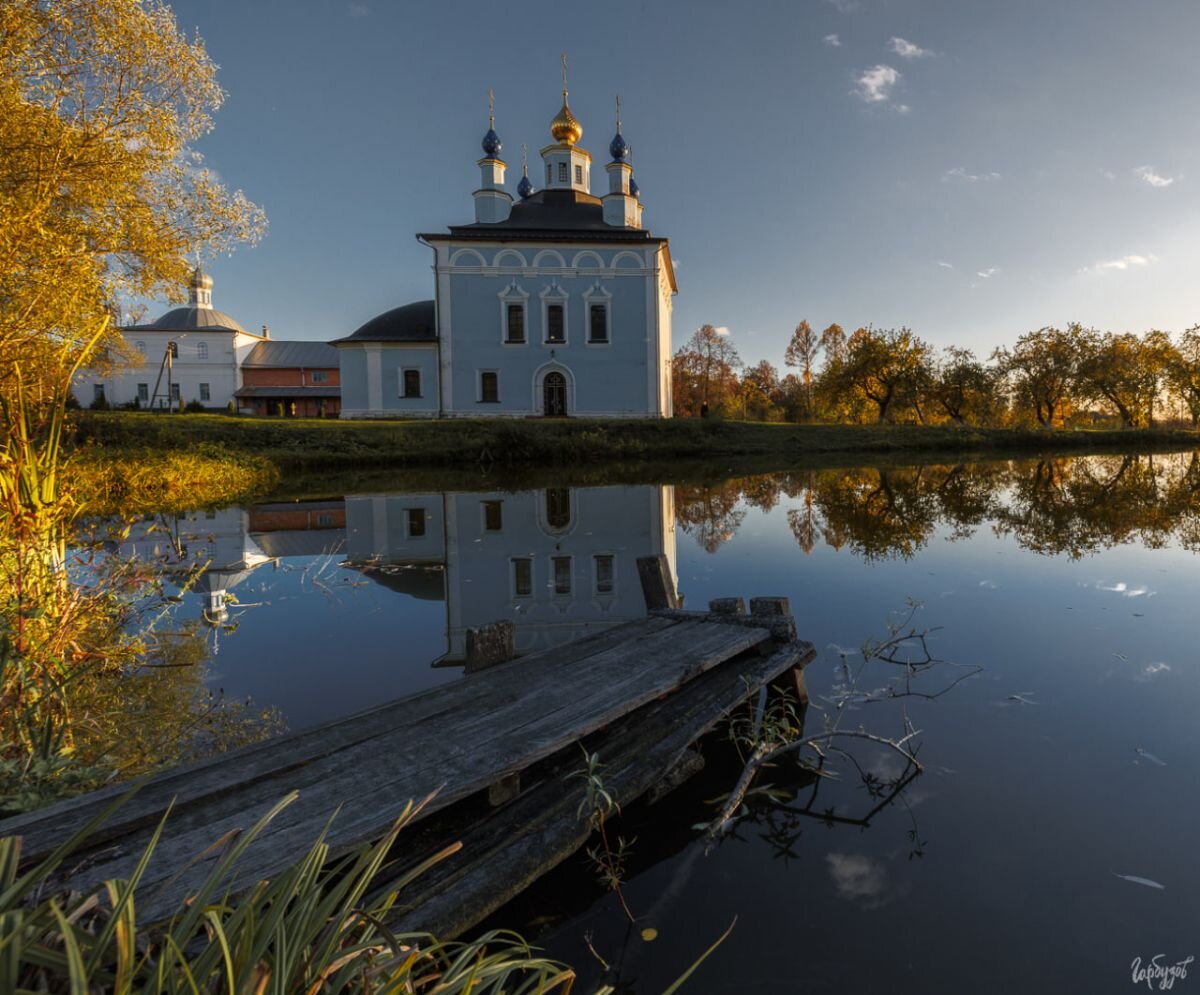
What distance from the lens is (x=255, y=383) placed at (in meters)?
52.1

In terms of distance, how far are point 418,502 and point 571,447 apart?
10985mm

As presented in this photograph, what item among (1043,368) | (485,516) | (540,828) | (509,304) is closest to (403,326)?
(509,304)

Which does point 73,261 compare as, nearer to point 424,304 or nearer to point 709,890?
point 709,890

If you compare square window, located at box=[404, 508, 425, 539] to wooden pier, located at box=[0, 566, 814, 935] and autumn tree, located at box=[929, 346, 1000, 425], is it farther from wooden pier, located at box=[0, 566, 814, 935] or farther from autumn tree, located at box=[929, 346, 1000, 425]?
autumn tree, located at box=[929, 346, 1000, 425]

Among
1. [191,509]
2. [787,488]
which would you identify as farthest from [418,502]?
[787,488]

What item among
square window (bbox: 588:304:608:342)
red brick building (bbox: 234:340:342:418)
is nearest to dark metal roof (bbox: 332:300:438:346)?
square window (bbox: 588:304:608:342)

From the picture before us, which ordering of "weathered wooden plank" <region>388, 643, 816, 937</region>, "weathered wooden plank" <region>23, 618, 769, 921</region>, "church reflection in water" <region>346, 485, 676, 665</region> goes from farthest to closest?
"church reflection in water" <region>346, 485, 676, 665</region>
"weathered wooden plank" <region>388, 643, 816, 937</region>
"weathered wooden plank" <region>23, 618, 769, 921</region>

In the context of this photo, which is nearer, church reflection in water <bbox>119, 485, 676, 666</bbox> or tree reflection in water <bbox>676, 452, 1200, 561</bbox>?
church reflection in water <bbox>119, 485, 676, 666</bbox>

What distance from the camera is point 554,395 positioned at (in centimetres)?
3177

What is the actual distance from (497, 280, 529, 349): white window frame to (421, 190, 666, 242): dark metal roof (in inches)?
95.0

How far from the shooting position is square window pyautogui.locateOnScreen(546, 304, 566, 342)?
3159 cm

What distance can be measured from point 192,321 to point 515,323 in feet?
126

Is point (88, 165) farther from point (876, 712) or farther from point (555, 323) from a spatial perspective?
point (555, 323)

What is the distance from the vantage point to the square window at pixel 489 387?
31438mm
